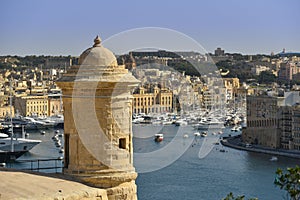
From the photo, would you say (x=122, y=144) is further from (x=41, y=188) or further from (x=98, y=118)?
(x=41, y=188)

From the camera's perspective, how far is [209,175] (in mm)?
16422

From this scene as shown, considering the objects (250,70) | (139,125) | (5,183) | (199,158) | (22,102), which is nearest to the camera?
(5,183)

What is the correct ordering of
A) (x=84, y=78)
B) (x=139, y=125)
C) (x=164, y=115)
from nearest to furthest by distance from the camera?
(x=84, y=78), (x=139, y=125), (x=164, y=115)

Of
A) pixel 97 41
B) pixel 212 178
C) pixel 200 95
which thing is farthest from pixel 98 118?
pixel 200 95

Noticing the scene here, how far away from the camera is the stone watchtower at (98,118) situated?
106 inches

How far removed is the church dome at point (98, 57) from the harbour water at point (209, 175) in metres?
7.70

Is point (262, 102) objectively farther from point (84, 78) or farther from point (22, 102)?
point (84, 78)

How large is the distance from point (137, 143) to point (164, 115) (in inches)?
497

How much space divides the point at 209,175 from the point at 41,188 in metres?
14.2

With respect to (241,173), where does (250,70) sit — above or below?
above

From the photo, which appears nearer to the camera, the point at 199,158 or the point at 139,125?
the point at 199,158

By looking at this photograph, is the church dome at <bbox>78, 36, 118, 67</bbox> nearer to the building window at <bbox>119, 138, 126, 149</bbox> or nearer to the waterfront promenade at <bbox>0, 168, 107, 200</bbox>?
the building window at <bbox>119, 138, 126, 149</bbox>

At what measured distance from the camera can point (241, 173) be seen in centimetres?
1717

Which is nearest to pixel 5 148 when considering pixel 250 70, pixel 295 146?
pixel 295 146
